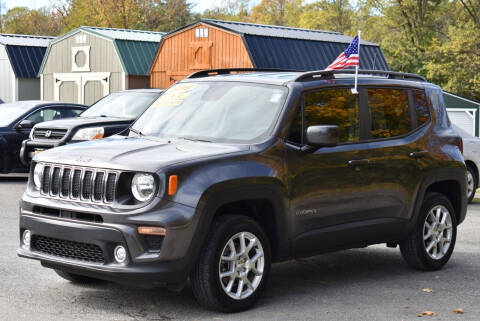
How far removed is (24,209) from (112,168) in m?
0.95

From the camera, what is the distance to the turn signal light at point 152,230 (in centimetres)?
592

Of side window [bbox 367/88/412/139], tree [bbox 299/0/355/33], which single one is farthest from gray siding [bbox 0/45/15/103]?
side window [bbox 367/88/412/139]

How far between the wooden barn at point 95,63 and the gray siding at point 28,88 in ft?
5.49

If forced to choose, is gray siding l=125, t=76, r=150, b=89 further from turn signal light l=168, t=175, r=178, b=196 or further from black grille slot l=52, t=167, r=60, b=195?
turn signal light l=168, t=175, r=178, b=196

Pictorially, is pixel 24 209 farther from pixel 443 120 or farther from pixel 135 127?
pixel 443 120

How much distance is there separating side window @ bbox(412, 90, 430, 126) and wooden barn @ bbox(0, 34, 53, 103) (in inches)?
1340

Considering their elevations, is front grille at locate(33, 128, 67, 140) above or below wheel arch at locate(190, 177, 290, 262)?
below

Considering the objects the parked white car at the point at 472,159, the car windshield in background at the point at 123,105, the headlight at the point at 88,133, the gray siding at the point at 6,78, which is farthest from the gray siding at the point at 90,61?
the parked white car at the point at 472,159

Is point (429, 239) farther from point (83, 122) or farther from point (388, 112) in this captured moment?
point (83, 122)

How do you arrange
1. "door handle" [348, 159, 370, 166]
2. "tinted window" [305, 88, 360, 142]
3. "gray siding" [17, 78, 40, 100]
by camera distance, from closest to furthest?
1. "tinted window" [305, 88, 360, 142]
2. "door handle" [348, 159, 370, 166]
3. "gray siding" [17, 78, 40, 100]

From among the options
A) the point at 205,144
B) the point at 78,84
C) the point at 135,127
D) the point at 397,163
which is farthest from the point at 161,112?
the point at 78,84

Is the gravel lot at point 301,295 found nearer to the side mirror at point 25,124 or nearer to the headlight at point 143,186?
the headlight at point 143,186

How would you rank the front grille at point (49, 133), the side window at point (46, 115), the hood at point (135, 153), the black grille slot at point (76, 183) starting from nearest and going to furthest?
the hood at point (135, 153), the black grille slot at point (76, 183), the front grille at point (49, 133), the side window at point (46, 115)

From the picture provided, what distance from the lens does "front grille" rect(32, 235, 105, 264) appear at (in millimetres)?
6125
